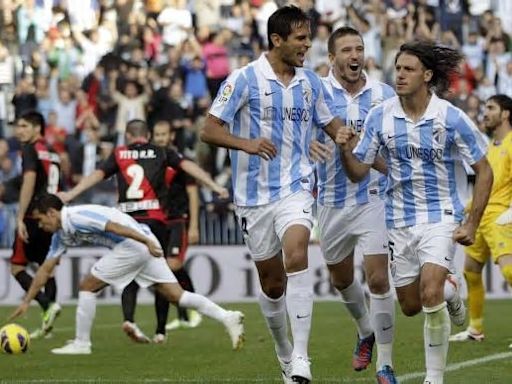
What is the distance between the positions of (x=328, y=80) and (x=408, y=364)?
233 cm

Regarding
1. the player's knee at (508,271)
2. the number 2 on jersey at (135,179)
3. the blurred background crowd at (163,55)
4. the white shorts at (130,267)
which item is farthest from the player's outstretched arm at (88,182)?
the blurred background crowd at (163,55)

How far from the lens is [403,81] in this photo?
915 cm

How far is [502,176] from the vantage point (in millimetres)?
12961

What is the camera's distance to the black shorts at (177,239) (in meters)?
15.1

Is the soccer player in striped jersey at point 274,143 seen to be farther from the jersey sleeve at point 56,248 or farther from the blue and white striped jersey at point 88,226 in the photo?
the jersey sleeve at point 56,248

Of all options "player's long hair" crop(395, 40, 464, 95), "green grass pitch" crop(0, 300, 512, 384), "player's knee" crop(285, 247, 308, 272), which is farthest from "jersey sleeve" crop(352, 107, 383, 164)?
"green grass pitch" crop(0, 300, 512, 384)

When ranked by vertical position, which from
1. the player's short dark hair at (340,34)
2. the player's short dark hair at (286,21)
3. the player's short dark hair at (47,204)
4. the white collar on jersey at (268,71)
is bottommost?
the player's short dark hair at (47,204)

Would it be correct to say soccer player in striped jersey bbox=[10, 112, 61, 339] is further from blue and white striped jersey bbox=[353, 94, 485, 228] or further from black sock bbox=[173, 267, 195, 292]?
blue and white striped jersey bbox=[353, 94, 485, 228]

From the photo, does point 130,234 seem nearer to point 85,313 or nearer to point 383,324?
point 85,313

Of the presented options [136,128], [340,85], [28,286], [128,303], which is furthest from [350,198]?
[28,286]

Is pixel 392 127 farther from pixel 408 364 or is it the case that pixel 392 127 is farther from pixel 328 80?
pixel 408 364

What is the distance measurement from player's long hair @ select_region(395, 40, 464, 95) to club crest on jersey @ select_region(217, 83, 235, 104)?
3.70 ft

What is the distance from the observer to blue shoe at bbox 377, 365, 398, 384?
9.30m

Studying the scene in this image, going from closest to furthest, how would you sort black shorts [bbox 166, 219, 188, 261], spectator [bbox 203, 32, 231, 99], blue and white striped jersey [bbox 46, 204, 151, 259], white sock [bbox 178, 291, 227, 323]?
blue and white striped jersey [bbox 46, 204, 151, 259], white sock [bbox 178, 291, 227, 323], black shorts [bbox 166, 219, 188, 261], spectator [bbox 203, 32, 231, 99]
